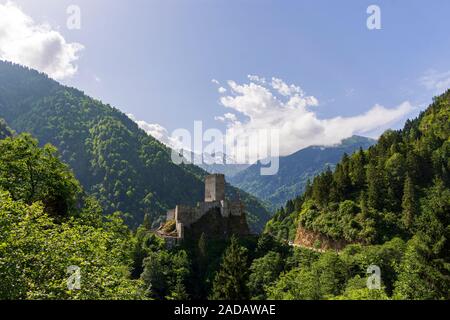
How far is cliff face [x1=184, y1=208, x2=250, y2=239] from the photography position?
7819 cm

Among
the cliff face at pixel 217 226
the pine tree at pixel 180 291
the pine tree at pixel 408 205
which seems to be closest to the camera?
the pine tree at pixel 180 291

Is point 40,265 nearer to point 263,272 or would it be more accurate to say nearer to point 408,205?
point 263,272

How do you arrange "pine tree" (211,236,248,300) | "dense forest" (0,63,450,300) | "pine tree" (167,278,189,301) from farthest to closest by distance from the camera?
1. "pine tree" (167,278,189,301)
2. "pine tree" (211,236,248,300)
3. "dense forest" (0,63,450,300)

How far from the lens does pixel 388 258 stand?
52000 mm

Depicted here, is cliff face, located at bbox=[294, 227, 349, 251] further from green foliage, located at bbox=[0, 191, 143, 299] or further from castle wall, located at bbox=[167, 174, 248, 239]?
green foliage, located at bbox=[0, 191, 143, 299]

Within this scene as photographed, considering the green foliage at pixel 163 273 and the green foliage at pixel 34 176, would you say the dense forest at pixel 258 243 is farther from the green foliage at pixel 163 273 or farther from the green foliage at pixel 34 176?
the green foliage at pixel 163 273

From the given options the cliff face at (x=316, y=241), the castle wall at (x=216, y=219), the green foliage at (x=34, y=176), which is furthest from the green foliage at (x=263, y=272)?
the green foliage at (x=34, y=176)

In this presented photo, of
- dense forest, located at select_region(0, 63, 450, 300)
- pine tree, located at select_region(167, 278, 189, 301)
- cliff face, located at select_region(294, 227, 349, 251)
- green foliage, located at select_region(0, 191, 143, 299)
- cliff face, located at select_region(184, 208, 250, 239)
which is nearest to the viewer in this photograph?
green foliage, located at select_region(0, 191, 143, 299)

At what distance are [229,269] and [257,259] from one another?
63.2 feet

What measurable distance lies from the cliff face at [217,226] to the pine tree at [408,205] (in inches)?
1312

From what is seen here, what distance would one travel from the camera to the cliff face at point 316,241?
68.1 metres

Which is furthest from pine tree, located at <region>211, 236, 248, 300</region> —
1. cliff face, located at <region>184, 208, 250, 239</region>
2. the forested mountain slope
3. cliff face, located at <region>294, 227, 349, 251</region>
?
cliff face, located at <region>184, 208, 250, 239</region>

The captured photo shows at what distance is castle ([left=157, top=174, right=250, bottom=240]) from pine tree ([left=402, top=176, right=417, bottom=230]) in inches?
1317
